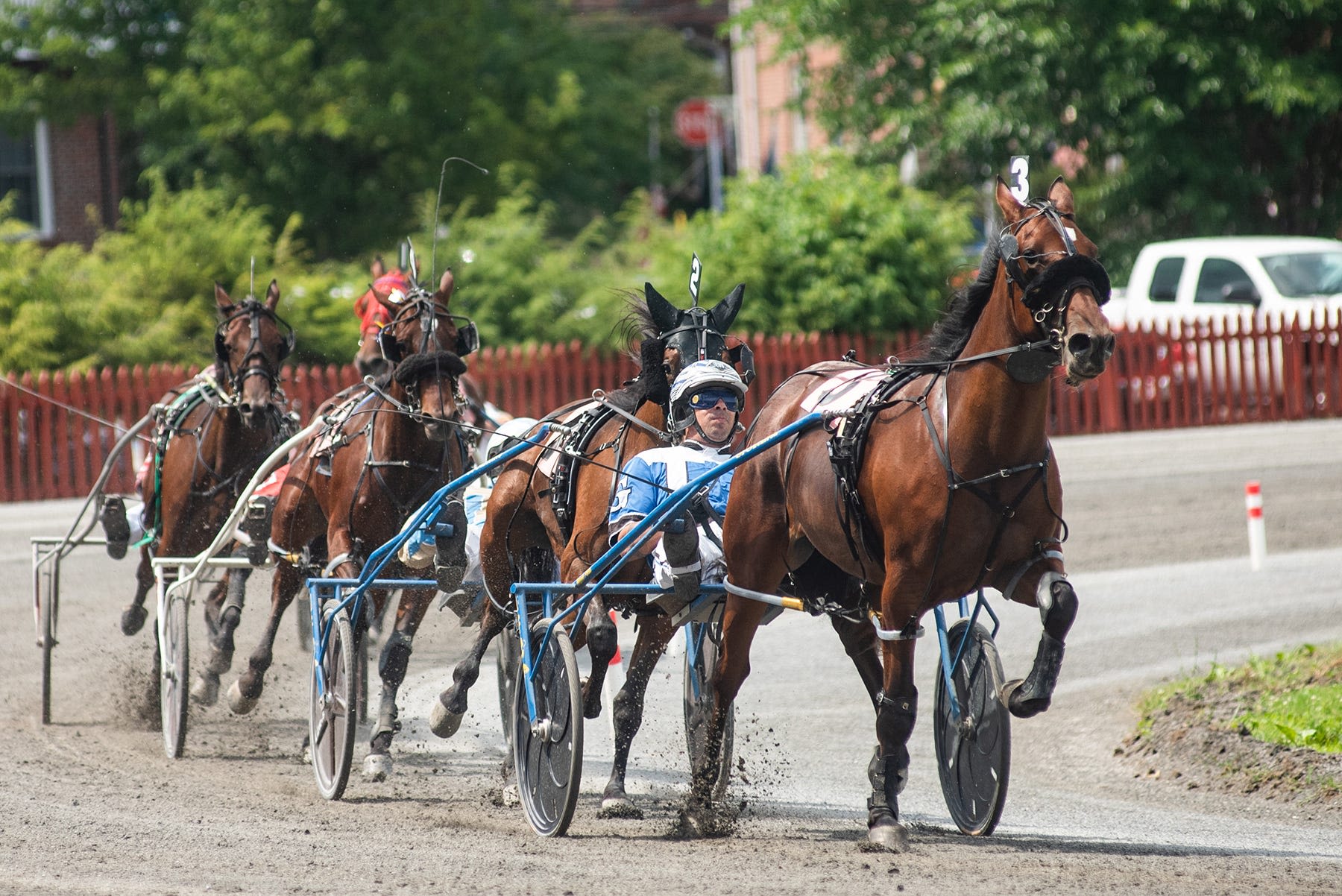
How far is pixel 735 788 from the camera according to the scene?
7.85 m

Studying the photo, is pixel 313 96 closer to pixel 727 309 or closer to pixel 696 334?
pixel 727 309

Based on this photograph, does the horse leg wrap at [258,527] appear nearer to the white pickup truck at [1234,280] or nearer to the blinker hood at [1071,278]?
the blinker hood at [1071,278]

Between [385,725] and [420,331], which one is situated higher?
[420,331]

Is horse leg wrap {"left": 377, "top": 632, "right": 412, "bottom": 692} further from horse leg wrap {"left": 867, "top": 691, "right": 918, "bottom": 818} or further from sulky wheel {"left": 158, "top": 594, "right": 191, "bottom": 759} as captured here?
horse leg wrap {"left": 867, "top": 691, "right": 918, "bottom": 818}

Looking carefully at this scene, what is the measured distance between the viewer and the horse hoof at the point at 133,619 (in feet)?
34.7

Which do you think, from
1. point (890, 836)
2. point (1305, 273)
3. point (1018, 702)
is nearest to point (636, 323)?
point (890, 836)

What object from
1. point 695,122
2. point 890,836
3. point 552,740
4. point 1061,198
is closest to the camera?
point 1061,198

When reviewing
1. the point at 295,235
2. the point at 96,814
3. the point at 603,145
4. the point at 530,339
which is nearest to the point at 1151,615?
the point at 96,814

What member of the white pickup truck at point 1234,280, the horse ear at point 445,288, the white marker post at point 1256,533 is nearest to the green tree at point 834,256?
the white pickup truck at point 1234,280

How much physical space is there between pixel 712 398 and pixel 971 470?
4.37 ft

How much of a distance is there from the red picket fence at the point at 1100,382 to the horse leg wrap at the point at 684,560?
1117 cm

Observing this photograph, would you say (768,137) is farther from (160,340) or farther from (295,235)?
(160,340)

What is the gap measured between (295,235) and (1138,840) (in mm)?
24692

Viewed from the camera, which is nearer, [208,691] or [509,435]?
[509,435]
